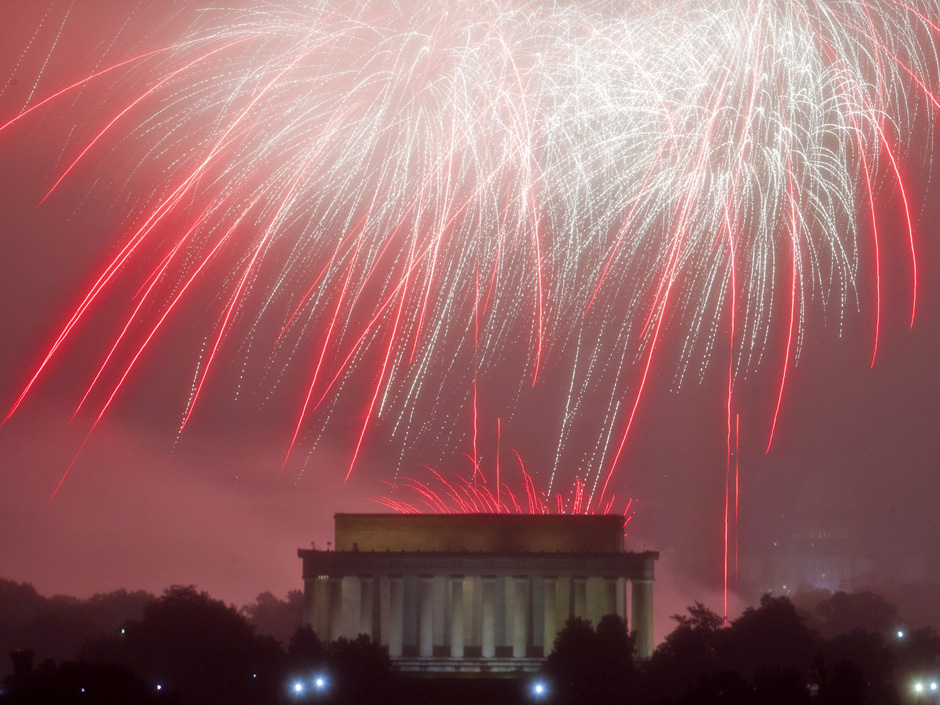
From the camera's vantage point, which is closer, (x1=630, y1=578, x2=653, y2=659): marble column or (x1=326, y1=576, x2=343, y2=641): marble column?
(x1=326, y1=576, x2=343, y2=641): marble column

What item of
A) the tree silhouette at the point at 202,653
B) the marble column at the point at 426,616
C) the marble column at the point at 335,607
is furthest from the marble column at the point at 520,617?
the tree silhouette at the point at 202,653

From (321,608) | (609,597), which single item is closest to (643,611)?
(609,597)

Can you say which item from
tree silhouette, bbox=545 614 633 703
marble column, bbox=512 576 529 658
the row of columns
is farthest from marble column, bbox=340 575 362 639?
tree silhouette, bbox=545 614 633 703

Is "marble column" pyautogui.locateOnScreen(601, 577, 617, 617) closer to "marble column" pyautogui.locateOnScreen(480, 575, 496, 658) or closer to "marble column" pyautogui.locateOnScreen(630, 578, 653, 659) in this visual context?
"marble column" pyautogui.locateOnScreen(630, 578, 653, 659)

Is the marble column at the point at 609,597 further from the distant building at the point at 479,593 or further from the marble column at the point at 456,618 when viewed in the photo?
the marble column at the point at 456,618

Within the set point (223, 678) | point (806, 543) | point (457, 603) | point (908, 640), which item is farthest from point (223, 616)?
point (806, 543)

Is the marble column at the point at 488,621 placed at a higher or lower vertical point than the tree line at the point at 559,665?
higher

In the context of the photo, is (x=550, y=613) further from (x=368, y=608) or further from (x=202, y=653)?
(x=202, y=653)
